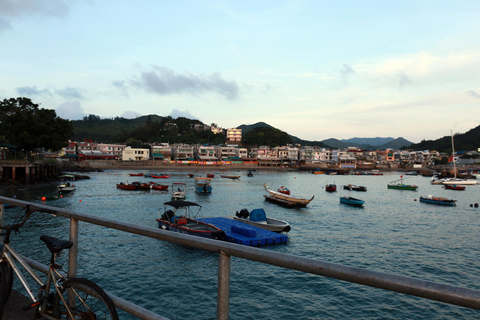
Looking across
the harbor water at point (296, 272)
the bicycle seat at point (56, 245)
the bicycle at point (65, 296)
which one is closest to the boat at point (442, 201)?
the harbor water at point (296, 272)

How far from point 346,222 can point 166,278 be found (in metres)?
23.8

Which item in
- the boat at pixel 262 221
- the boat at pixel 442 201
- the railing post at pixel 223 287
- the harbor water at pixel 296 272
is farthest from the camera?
the boat at pixel 442 201

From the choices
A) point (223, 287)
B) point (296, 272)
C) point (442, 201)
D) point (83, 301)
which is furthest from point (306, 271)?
point (442, 201)

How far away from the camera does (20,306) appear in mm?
4020

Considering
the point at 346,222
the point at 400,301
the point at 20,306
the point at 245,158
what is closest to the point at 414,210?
the point at 346,222

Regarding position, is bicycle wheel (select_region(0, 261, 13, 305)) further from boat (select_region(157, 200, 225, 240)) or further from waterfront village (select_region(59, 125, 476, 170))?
waterfront village (select_region(59, 125, 476, 170))

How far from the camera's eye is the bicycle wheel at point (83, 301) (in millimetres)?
2926

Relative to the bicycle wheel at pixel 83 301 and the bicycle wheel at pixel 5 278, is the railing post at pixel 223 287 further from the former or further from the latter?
the bicycle wheel at pixel 5 278

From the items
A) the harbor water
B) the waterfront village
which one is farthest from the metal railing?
the waterfront village

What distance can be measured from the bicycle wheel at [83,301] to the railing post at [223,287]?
1.09 metres

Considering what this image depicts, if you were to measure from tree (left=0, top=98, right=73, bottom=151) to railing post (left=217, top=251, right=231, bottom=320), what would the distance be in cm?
7591

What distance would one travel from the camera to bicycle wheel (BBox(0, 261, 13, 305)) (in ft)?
12.3

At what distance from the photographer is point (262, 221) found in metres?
30.6

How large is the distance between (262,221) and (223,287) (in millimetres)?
28726
